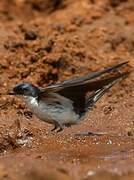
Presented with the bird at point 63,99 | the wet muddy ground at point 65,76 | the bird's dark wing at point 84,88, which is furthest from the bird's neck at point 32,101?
the wet muddy ground at point 65,76

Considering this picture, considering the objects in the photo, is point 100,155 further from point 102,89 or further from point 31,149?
point 102,89

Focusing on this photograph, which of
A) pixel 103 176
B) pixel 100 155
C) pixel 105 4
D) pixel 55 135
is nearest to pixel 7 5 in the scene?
pixel 105 4

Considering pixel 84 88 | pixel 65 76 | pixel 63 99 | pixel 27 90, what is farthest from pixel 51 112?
pixel 65 76

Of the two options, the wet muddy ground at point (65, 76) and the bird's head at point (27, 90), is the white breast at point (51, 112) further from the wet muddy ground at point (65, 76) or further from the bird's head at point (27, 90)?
the wet muddy ground at point (65, 76)

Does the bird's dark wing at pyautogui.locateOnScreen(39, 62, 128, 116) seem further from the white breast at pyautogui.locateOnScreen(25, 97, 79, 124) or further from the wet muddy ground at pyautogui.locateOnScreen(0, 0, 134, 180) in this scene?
the wet muddy ground at pyautogui.locateOnScreen(0, 0, 134, 180)

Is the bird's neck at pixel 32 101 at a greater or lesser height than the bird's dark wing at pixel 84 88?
lesser

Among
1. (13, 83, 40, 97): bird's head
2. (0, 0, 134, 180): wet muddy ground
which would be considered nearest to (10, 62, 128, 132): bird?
(13, 83, 40, 97): bird's head
